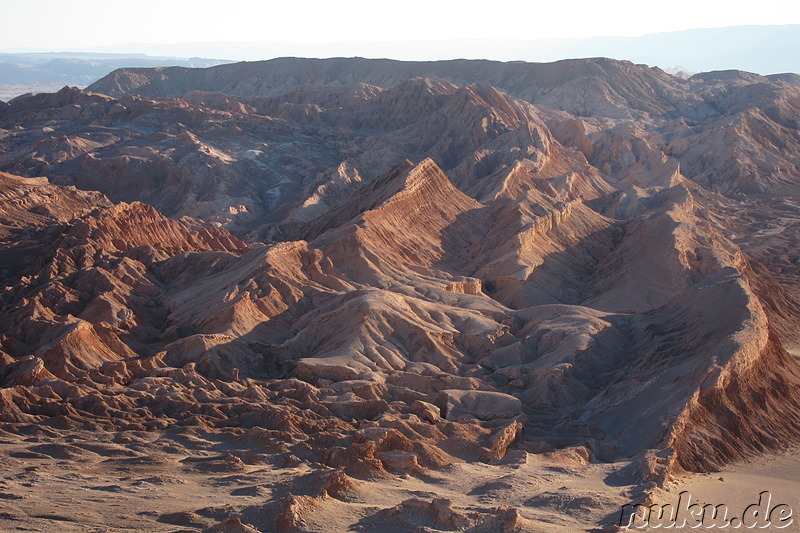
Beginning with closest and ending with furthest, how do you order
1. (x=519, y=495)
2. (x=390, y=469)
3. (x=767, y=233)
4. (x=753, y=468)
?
(x=519, y=495) → (x=390, y=469) → (x=753, y=468) → (x=767, y=233)

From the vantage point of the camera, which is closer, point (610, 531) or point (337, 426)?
point (610, 531)

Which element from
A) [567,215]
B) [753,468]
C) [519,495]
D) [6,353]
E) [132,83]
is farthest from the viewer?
[132,83]

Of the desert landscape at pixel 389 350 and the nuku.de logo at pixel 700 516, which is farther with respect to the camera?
the desert landscape at pixel 389 350

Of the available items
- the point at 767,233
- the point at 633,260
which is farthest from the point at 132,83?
the point at 633,260

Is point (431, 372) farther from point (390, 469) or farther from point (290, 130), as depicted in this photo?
point (290, 130)

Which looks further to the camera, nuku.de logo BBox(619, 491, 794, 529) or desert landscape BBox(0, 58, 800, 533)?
desert landscape BBox(0, 58, 800, 533)
